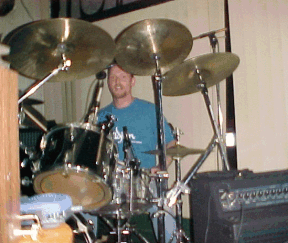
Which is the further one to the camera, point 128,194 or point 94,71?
point 94,71

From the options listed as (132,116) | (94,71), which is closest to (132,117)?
(132,116)

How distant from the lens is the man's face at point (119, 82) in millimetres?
2453

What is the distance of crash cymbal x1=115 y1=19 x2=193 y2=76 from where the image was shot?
5.62 feet

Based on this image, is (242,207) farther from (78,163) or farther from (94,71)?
(94,71)

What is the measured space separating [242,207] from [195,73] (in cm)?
95

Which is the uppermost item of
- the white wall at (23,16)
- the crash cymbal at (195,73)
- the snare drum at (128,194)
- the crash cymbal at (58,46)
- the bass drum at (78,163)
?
the white wall at (23,16)

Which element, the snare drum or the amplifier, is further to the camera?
the snare drum

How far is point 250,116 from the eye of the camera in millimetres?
2244

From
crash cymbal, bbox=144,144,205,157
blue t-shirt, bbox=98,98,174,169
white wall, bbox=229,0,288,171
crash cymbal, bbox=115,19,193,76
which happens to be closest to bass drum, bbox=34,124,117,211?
crash cymbal, bbox=144,144,205,157

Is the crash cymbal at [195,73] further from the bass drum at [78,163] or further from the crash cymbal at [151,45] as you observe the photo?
the bass drum at [78,163]

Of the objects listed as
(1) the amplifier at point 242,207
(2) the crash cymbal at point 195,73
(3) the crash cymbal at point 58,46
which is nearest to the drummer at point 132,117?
(2) the crash cymbal at point 195,73

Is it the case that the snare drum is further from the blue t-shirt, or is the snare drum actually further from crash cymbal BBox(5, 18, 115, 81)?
crash cymbal BBox(5, 18, 115, 81)

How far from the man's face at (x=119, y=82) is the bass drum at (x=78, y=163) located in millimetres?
807

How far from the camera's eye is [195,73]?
200 centimetres
